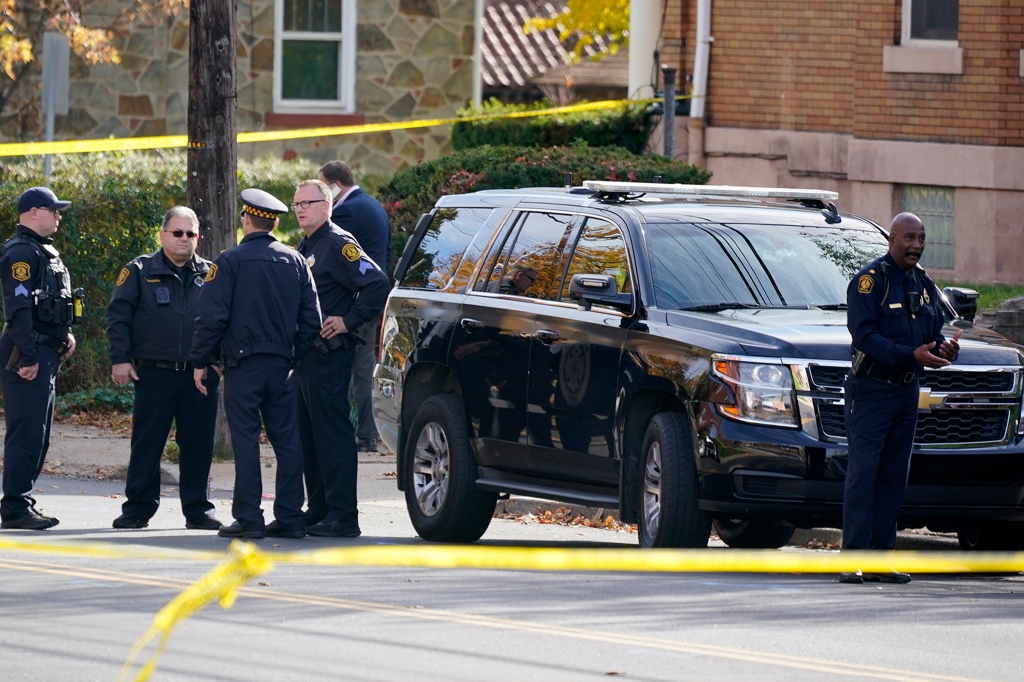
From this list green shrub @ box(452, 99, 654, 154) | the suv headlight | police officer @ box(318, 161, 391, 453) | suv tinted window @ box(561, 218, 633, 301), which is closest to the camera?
the suv headlight

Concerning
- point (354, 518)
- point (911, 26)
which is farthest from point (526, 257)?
point (911, 26)

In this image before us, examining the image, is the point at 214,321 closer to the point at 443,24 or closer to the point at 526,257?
the point at 526,257

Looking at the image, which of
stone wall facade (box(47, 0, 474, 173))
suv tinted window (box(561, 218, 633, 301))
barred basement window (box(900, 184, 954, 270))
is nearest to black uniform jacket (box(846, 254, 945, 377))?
suv tinted window (box(561, 218, 633, 301))

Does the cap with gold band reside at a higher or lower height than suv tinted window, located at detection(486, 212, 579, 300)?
higher

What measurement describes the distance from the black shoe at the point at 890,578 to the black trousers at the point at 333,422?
3077 mm

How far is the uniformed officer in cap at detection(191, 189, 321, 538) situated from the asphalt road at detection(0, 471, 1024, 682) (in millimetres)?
741

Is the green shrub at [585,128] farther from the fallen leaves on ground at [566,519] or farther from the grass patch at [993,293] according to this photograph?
the fallen leaves on ground at [566,519]

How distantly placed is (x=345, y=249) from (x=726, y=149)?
1086 cm

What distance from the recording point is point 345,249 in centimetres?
1049

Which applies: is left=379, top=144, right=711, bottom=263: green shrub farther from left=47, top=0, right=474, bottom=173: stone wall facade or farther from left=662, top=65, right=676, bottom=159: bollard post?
left=47, top=0, right=474, bottom=173: stone wall facade

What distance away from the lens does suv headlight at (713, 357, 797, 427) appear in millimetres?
8711

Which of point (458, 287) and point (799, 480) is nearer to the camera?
point (799, 480)

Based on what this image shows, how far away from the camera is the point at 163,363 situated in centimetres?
1059

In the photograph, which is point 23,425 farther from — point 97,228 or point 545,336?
point 97,228
